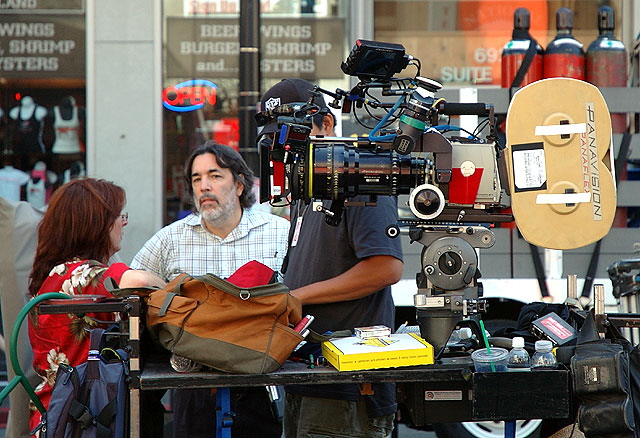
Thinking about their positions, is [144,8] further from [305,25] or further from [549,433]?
[549,433]

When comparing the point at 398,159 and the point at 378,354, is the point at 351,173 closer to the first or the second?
the point at 398,159

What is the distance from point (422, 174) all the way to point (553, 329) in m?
0.76

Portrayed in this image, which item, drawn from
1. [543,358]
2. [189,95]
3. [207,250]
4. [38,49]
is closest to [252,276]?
[543,358]

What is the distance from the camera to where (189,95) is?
7.80 m

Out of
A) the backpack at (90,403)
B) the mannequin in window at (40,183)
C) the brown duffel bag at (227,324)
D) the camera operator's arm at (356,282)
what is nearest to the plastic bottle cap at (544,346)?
the camera operator's arm at (356,282)

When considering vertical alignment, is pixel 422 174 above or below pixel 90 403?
above

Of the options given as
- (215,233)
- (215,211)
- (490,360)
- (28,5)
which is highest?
(28,5)

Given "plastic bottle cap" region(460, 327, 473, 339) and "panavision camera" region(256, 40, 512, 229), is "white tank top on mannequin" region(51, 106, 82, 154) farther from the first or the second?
"plastic bottle cap" region(460, 327, 473, 339)

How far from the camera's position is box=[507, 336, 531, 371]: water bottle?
2.96 m

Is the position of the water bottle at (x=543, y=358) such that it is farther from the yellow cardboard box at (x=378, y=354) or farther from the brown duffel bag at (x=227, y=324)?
the brown duffel bag at (x=227, y=324)

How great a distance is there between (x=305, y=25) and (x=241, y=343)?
Answer: 5571 millimetres

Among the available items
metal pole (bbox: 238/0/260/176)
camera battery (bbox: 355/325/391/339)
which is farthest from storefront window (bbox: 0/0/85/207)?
camera battery (bbox: 355/325/391/339)

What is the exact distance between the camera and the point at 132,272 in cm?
338

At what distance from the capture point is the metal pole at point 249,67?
5.74 meters
